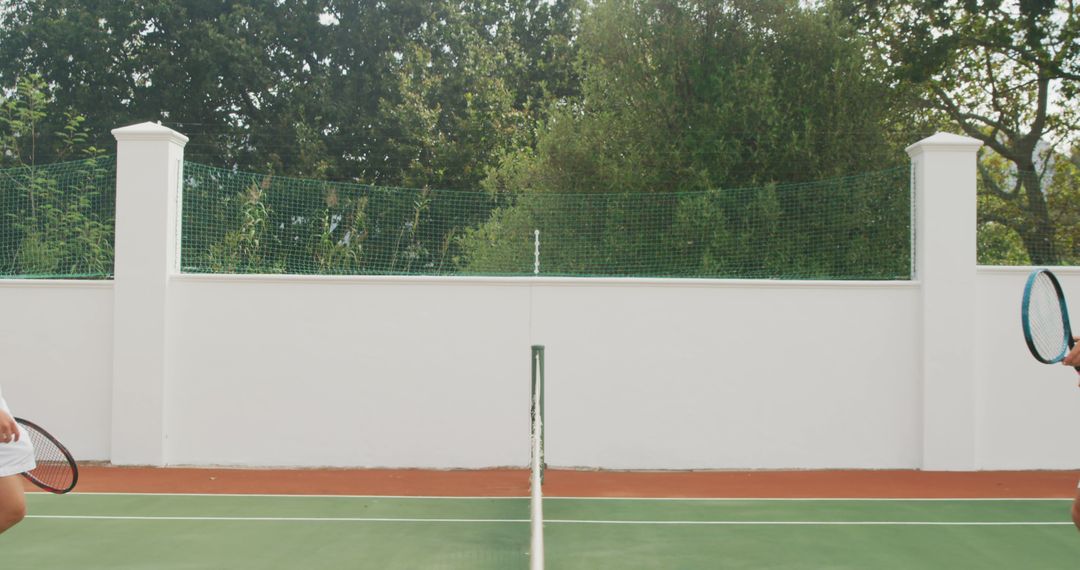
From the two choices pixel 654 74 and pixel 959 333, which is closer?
pixel 959 333

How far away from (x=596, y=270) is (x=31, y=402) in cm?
466

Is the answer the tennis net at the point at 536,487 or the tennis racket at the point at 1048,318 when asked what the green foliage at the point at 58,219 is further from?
the tennis racket at the point at 1048,318

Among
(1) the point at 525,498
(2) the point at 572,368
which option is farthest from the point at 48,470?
(2) the point at 572,368

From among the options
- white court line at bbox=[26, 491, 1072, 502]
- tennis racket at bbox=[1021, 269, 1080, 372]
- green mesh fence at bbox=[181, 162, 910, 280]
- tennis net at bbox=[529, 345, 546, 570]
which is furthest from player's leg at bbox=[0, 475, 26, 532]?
green mesh fence at bbox=[181, 162, 910, 280]

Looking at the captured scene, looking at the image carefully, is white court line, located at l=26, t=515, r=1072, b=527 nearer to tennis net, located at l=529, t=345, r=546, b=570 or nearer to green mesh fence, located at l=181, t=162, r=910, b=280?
tennis net, located at l=529, t=345, r=546, b=570

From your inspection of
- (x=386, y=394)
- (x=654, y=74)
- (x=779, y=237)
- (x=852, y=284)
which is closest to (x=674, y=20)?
(x=654, y=74)

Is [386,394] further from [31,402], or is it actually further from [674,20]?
[674,20]

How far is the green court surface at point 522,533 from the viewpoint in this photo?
509cm

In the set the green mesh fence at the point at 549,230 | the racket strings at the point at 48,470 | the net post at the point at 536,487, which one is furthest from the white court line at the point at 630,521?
the green mesh fence at the point at 549,230

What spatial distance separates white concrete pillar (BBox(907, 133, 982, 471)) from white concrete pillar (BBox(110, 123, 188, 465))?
6025 mm

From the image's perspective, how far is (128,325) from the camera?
7906 millimetres

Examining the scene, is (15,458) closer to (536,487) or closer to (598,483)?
(536,487)

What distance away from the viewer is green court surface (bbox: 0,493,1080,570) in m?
5.09

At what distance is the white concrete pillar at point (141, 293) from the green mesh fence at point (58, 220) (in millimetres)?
479
